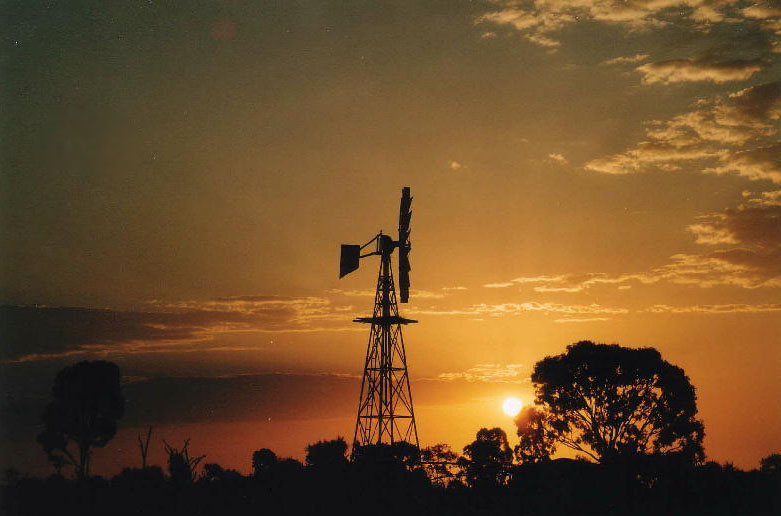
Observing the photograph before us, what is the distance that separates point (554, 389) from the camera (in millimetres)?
61281

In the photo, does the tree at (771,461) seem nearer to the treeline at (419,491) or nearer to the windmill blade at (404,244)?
the treeline at (419,491)

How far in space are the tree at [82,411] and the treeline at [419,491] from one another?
29.6 ft

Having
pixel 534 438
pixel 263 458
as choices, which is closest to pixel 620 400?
pixel 534 438

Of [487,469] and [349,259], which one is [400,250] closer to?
[349,259]

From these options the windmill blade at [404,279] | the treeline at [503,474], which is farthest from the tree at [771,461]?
the windmill blade at [404,279]

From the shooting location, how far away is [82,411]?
227ft

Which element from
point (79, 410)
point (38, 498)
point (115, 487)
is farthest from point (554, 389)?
point (79, 410)

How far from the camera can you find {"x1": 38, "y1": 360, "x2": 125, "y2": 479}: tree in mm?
68375

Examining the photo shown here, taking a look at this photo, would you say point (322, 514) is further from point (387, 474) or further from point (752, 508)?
point (752, 508)

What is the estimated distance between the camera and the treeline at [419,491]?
130ft

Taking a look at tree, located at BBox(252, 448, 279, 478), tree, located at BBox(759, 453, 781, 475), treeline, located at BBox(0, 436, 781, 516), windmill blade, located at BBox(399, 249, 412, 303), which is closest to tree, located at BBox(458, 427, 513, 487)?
treeline, located at BBox(0, 436, 781, 516)

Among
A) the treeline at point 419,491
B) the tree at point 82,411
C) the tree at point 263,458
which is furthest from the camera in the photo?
the tree at point 263,458

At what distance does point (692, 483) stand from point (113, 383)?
52.5 metres

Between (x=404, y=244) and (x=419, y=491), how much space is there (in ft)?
60.1
